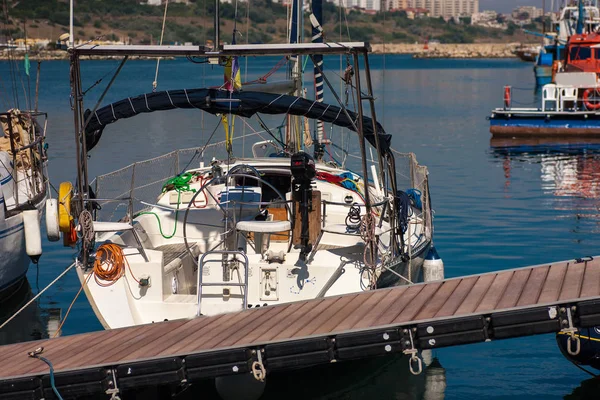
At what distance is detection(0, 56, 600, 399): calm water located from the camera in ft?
38.4

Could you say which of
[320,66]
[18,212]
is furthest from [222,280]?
[320,66]

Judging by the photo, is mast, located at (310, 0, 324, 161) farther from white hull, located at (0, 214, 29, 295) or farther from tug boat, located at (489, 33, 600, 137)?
tug boat, located at (489, 33, 600, 137)

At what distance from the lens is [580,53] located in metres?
43.8

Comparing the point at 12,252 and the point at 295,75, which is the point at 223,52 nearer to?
the point at 295,75

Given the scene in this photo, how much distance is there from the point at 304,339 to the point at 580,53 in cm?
3816

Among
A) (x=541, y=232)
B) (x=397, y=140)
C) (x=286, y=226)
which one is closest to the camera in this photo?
(x=286, y=226)

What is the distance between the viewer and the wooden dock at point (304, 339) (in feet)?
29.6

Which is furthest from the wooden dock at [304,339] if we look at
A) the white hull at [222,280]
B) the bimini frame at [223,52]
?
the bimini frame at [223,52]

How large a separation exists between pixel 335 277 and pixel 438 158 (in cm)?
2177

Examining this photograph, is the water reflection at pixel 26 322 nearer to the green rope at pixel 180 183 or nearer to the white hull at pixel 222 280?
the green rope at pixel 180 183

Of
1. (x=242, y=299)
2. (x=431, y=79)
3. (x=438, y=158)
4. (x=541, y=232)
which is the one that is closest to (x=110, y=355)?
(x=242, y=299)

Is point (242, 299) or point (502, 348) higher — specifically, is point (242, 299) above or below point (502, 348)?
above

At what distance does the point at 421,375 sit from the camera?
39.4ft

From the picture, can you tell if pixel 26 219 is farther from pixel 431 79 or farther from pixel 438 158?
pixel 431 79
